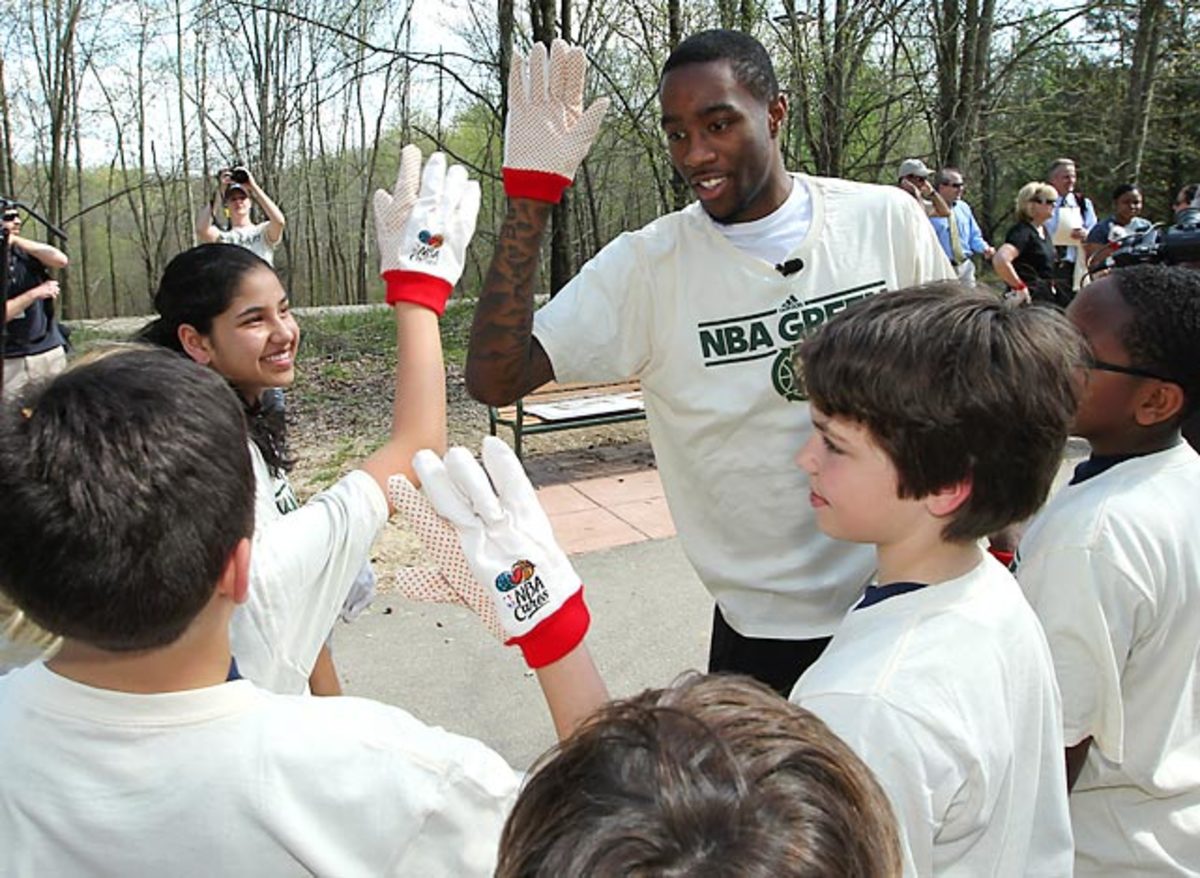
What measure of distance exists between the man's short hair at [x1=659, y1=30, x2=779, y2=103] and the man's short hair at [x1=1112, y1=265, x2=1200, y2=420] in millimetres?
899

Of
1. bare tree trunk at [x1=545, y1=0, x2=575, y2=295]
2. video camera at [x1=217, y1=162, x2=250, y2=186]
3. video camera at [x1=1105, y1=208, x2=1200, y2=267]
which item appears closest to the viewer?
video camera at [x1=1105, y1=208, x2=1200, y2=267]

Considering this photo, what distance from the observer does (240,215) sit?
7.63m

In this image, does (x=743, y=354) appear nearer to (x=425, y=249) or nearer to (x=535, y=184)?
(x=535, y=184)

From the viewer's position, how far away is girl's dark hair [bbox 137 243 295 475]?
2.23 m

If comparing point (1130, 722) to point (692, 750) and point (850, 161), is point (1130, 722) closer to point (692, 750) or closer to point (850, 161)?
point (692, 750)

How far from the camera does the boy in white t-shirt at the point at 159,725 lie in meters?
0.99

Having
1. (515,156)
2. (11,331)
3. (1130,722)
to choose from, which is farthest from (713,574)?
(11,331)

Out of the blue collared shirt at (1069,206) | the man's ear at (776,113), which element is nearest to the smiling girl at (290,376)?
the man's ear at (776,113)

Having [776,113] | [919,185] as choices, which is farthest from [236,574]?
[919,185]

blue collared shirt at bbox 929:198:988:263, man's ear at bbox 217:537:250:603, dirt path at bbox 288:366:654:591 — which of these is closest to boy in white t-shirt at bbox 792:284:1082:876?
man's ear at bbox 217:537:250:603

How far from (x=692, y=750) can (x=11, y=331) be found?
6.72m

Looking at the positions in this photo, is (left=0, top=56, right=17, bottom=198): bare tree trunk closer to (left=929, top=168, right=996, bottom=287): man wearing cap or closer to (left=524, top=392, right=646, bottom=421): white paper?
(left=524, top=392, right=646, bottom=421): white paper

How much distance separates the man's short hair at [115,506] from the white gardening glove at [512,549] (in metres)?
0.38

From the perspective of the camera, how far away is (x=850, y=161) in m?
13.7
